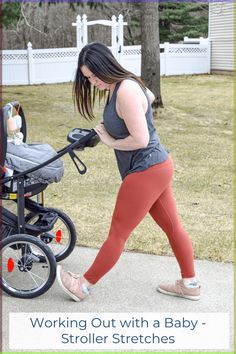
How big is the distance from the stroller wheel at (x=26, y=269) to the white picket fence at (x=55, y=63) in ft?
50.9

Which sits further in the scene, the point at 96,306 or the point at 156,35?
the point at 156,35

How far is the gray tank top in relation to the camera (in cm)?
331

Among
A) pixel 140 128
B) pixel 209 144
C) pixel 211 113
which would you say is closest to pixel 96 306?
pixel 140 128

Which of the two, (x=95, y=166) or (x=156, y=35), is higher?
(x=156, y=35)

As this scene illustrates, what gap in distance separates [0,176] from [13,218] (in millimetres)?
318

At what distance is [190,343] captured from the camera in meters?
3.14

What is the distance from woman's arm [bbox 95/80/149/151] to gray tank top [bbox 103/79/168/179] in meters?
0.06

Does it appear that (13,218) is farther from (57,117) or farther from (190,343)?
(57,117)

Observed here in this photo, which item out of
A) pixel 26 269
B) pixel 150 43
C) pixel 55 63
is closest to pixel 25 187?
pixel 26 269

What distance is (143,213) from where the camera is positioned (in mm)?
3408

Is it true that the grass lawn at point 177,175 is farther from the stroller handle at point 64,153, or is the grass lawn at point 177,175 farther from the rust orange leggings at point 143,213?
the stroller handle at point 64,153

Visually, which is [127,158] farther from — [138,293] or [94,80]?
[138,293]

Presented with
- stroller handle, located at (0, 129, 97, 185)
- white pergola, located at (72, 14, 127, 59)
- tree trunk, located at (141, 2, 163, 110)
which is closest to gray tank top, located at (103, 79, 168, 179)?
stroller handle, located at (0, 129, 97, 185)

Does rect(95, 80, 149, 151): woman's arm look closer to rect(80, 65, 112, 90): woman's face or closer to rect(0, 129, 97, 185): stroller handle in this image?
rect(80, 65, 112, 90): woman's face
